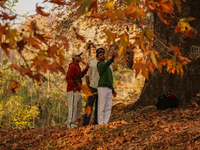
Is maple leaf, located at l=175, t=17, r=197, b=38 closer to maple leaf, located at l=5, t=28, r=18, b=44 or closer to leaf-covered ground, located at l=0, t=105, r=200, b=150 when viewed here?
leaf-covered ground, located at l=0, t=105, r=200, b=150

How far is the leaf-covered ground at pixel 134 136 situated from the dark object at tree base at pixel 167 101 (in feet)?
0.65

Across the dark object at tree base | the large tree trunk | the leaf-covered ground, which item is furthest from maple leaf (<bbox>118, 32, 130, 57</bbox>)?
the large tree trunk

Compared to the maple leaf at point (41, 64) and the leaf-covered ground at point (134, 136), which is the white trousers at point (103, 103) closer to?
the leaf-covered ground at point (134, 136)

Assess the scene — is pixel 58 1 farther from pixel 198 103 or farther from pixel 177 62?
pixel 198 103

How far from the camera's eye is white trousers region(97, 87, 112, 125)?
6.20m

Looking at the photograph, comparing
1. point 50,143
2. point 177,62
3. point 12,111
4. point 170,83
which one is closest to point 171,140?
point 177,62

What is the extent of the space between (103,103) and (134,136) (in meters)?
1.31

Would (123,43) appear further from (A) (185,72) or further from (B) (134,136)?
(A) (185,72)

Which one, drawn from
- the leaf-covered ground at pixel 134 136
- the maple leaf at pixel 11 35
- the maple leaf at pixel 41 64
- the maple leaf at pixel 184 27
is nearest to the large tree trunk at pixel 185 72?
the leaf-covered ground at pixel 134 136

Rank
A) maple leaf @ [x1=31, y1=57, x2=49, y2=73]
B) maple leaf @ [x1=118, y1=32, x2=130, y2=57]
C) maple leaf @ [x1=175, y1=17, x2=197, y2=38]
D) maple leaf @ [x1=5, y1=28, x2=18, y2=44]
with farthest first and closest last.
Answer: maple leaf @ [x1=175, y1=17, x2=197, y2=38], maple leaf @ [x1=118, y1=32, x2=130, y2=57], maple leaf @ [x1=31, y1=57, x2=49, y2=73], maple leaf @ [x1=5, y1=28, x2=18, y2=44]

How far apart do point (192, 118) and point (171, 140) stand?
1974 mm

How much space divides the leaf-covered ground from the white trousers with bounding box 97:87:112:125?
14.2 inches

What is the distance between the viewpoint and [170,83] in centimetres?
781

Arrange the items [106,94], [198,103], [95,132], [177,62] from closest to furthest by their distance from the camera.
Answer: [177,62] → [95,132] → [106,94] → [198,103]
